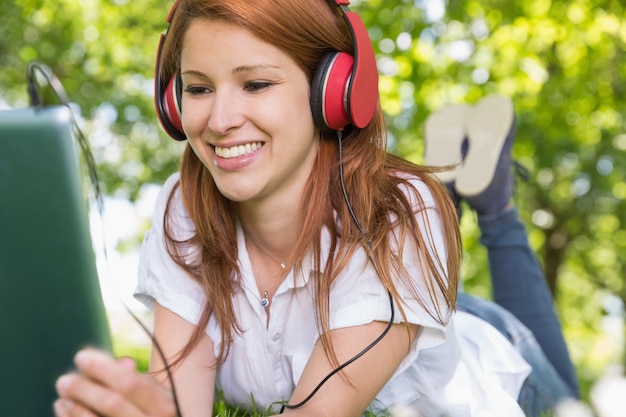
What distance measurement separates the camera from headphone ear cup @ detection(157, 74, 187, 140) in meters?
1.87

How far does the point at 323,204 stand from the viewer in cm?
190

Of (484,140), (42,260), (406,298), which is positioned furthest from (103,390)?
(484,140)

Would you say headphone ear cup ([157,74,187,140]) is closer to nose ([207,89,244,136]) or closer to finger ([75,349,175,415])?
nose ([207,89,244,136])

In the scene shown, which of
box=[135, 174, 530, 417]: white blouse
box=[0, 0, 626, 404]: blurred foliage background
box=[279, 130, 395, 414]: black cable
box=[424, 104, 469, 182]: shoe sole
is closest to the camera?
box=[279, 130, 395, 414]: black cable

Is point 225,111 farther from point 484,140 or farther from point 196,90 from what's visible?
point 484,140

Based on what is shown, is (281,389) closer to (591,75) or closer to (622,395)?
(622,395)

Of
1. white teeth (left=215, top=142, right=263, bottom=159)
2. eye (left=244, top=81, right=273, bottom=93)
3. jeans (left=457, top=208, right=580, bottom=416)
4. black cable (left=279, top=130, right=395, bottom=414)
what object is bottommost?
jeans (left=457, top=208, right=580, bottom=416)

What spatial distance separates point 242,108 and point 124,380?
0.87 m

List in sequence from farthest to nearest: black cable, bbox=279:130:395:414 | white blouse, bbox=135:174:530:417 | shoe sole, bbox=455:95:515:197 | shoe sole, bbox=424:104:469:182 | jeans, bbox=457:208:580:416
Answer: shoe sole, bbox=424:104:469:182 < shoe sole, bbox=455:95:515:197 < jeans, bbox=457:208:580:416 < white blouse, bbox=135:174:530:417 < black cable, bbox=279:130:395:414

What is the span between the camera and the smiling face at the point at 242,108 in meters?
1.67

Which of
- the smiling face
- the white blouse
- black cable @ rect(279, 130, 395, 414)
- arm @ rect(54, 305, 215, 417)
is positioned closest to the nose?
the smiling face

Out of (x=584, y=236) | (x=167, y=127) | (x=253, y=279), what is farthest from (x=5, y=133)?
(x=584, y=236)

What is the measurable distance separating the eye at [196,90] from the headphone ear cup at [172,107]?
0.31ft

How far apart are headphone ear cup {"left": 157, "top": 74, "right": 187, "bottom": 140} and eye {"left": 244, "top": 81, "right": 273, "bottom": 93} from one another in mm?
248
